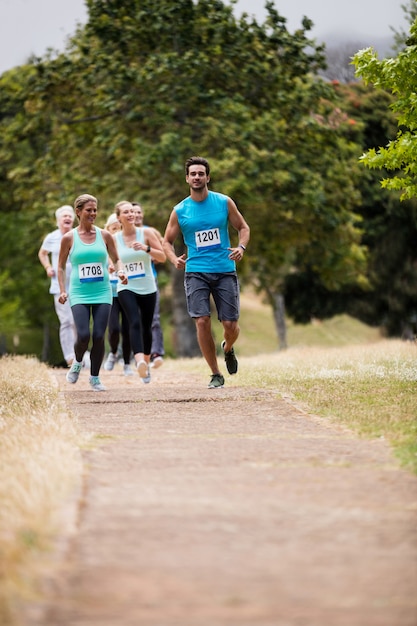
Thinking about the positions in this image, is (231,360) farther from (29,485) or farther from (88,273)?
(29,485)

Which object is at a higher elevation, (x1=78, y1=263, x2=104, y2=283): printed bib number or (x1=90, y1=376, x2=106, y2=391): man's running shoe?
(x1=78, y1=263, x2=104, y2=283): printed bib number

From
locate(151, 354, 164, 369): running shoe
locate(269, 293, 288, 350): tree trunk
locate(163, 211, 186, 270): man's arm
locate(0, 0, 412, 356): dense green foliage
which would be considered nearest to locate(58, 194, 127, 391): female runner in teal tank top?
locate(163, 211, 186, 270): man's arm

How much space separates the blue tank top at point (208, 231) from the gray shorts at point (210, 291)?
0.26 feet

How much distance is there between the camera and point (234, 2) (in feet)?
86.9

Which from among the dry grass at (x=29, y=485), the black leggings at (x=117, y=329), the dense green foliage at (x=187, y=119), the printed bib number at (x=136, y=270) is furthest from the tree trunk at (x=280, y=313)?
the dry grass at (x=29, y=485)

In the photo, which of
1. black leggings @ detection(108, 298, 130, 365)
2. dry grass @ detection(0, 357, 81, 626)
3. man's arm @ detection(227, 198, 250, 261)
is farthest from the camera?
black leggings @ detection(108, 298, 130, 365)

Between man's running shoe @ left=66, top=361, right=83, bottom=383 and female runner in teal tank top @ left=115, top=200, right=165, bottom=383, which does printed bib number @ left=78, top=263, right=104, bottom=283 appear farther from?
man's running shoe @ left=66, top=361, right=83, bottom=383

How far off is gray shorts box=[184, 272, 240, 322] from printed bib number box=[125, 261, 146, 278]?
1903 mm

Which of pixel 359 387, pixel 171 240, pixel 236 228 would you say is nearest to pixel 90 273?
pixel 171 240

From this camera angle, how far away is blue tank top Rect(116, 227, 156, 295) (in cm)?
1328

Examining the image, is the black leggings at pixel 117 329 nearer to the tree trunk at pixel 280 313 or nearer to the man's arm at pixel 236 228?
the man's arm at pixel 236 228

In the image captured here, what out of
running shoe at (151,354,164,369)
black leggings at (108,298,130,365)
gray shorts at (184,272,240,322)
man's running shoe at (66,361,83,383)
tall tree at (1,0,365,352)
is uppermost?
tall tree at (1,0,365,352)

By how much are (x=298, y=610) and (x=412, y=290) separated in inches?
1313

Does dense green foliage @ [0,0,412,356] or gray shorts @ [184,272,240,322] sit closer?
gray shorts @ [184,272,240,322]
